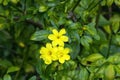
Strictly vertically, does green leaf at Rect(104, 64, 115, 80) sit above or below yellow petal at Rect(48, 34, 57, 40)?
below

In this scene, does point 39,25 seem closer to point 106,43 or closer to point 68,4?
point 106,43

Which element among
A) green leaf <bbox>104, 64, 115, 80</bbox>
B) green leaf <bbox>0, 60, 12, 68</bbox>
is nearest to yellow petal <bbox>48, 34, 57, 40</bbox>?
green leaf <bbox>104, 64, 115, 80</bbox>

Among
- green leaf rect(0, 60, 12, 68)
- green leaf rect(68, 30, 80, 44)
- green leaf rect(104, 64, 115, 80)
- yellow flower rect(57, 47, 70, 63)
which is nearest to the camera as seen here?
green leaf rect(104, 64, 115, 80)

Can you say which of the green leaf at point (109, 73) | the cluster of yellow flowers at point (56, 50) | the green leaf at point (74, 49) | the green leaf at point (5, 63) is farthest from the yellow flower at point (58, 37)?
the green leaf at point (5, 63)

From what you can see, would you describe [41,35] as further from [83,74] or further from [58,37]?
[83,74]

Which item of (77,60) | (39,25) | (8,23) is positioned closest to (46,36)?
(77,60)

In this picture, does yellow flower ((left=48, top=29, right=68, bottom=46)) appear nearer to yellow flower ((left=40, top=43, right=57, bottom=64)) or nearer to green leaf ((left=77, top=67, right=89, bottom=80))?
yellow flower ((left=40, top=43, right=57, bottom=64))

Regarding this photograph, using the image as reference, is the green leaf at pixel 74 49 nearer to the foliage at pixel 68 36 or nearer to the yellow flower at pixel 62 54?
the foliage at pixel 68 36
